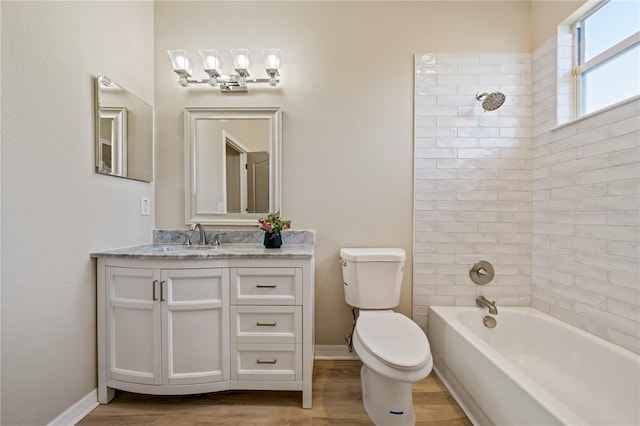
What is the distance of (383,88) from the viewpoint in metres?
2.04

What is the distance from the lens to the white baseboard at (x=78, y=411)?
4.44 ft

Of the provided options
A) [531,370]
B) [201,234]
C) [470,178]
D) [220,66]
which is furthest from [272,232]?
[531,370]

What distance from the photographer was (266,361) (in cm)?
154

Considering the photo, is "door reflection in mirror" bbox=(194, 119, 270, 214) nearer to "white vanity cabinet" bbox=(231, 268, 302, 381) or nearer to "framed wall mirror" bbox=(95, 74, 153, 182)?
"framed wall mirror" bbox=(95, 74, 153, 182)

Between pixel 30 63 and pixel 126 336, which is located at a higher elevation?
pixel 30 63

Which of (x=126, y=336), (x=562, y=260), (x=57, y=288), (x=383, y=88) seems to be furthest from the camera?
(x=383, y=88)

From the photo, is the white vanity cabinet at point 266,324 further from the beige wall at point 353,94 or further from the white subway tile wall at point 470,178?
the white subway tile wall at point 470,178

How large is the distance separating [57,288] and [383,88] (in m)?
2.23

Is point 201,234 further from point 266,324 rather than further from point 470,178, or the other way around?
point 470,178

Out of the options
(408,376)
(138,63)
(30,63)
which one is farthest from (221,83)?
(408,376)

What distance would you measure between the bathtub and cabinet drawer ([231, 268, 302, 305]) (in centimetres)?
95

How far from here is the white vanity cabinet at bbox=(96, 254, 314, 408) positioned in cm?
150

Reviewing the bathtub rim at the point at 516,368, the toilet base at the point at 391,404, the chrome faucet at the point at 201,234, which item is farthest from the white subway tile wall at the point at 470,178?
the chrome faucet at the point at 201,234

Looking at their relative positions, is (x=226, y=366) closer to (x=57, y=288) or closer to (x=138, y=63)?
(x=57, y=288)
